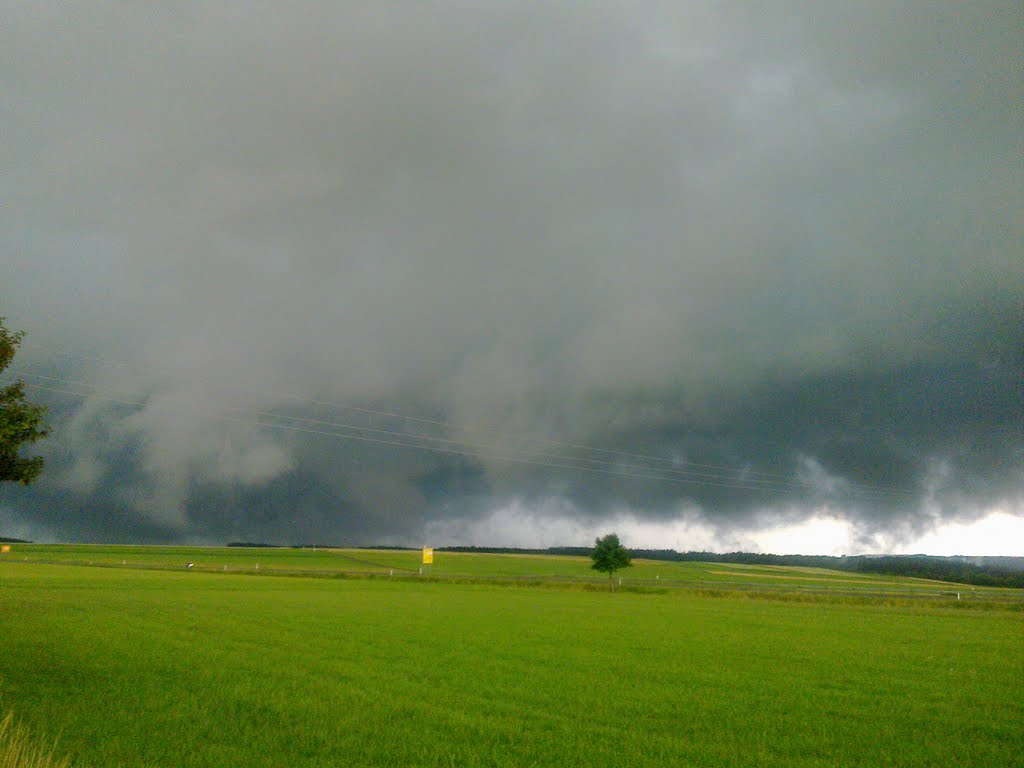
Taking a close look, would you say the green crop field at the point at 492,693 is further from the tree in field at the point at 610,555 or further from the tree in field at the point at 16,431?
the tree in field at the point at 610,555

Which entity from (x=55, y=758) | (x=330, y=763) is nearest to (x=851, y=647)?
(x=330, y=763)

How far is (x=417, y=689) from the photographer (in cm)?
1839

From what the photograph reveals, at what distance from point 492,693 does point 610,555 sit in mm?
95717

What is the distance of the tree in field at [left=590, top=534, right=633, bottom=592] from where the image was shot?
11025cm

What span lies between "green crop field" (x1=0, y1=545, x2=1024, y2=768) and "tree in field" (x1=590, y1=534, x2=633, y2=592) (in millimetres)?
73922

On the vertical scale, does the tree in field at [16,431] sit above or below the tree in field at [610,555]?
above

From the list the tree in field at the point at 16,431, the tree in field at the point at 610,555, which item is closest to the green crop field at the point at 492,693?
the tree in field at the point at 16,431

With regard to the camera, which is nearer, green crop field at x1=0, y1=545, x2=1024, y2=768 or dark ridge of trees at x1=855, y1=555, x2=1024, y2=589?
green crop field at x1=0, y1=545, x2=1024, y2=768

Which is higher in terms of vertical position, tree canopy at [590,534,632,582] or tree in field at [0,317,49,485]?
tree in field at [0,317,49,485]

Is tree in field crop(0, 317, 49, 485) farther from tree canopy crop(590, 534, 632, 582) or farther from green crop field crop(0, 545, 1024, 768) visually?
tree canopy crop(590, 534, 632, 582)

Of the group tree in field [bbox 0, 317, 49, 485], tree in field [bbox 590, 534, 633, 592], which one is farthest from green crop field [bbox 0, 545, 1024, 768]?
tree in field [bbox 590, 534, 633, 592]

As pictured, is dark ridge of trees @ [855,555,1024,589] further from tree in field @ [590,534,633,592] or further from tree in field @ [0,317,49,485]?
tree in field @ [0,317,49,485]

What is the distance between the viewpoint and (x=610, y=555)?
111m

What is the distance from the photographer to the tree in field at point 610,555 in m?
110
